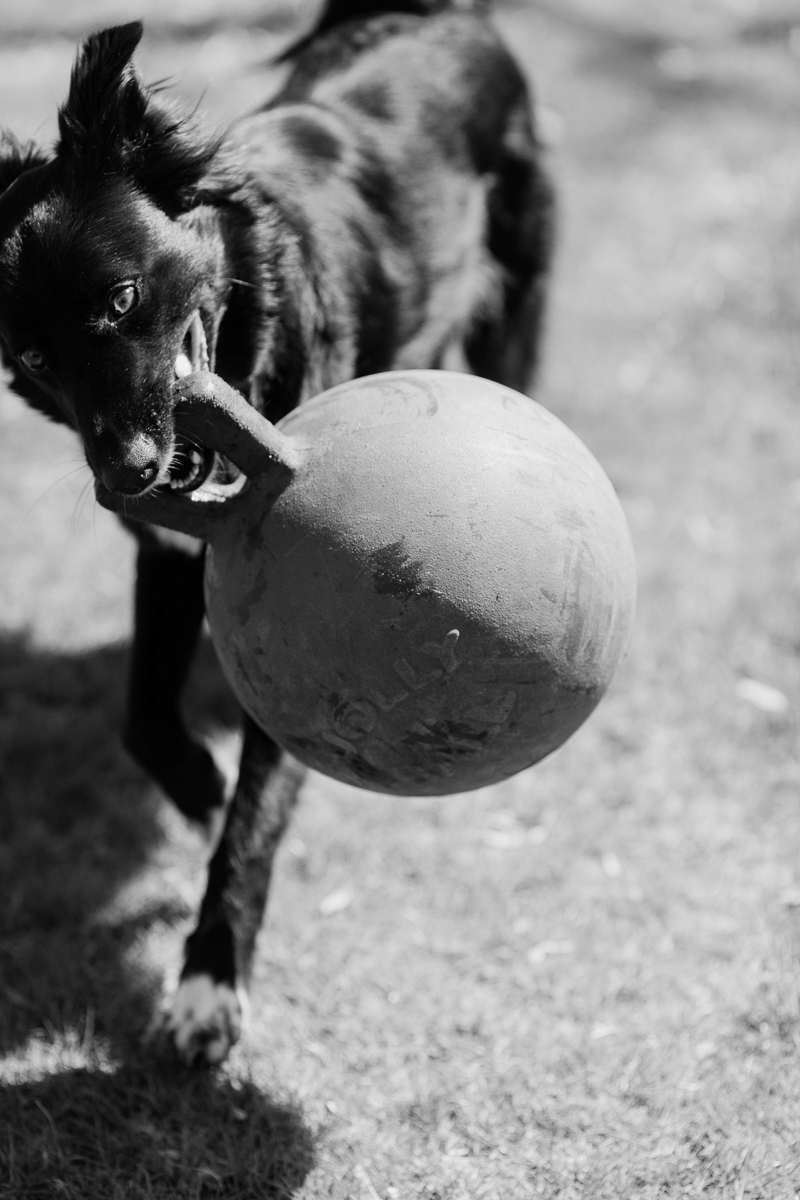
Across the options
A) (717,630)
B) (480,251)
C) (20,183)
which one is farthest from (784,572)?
(20,183)

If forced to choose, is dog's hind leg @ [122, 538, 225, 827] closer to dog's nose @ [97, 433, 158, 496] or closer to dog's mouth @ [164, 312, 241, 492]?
dog's mouth @ [164, 312, 241, 492]

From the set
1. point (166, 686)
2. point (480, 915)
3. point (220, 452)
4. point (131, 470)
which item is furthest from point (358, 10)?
point (480, 915)

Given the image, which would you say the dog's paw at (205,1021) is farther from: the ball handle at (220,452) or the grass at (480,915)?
the ball handle at (220,452)

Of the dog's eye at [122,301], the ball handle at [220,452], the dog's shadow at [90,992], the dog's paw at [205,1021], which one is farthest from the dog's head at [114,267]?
the dog's shadow at [90,992]

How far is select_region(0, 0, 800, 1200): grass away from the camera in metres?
2.43

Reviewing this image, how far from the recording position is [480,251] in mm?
4500

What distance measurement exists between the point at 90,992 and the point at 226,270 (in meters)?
1.72

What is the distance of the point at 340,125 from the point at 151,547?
4.85 ft

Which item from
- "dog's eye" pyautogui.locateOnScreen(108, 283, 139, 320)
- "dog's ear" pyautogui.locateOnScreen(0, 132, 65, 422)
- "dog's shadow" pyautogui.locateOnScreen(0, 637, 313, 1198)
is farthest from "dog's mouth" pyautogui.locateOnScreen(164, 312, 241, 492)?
"dog's shadow" pyautogui.locateOnScreen(0, 637, 313, 1198)

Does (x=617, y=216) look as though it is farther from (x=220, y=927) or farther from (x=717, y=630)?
(x=220, y=927)

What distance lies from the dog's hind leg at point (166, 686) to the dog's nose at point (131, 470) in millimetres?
824

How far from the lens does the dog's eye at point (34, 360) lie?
2568 millimetres

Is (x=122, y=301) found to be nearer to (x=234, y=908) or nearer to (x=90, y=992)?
(x=234, y=908)

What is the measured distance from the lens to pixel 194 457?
8.04ft
